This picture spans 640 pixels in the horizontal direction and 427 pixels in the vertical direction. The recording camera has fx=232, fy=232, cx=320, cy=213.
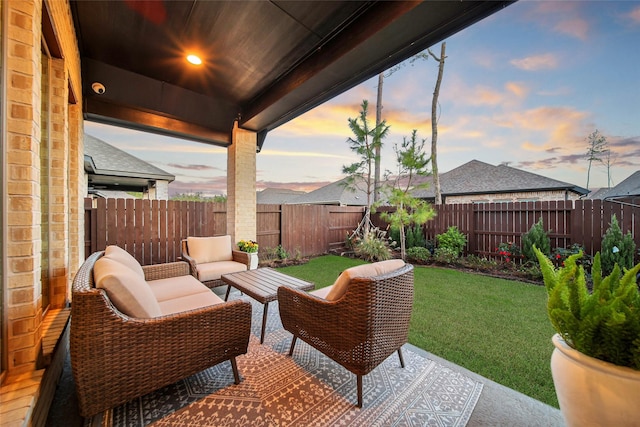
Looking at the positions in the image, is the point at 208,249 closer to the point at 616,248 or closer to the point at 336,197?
the point at 616,248

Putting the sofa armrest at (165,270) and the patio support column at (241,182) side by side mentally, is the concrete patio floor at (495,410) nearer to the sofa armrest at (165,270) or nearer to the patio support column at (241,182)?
the sofa armrest at (165,270)

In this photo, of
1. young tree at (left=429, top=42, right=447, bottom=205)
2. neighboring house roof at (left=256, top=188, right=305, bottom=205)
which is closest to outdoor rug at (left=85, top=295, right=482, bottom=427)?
young tree at (left=429, top=42, right=447, bottom=205)

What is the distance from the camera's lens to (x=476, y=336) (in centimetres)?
243

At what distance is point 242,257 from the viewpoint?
3934 millimetres

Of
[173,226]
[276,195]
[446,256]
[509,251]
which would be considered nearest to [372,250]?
[446,256]

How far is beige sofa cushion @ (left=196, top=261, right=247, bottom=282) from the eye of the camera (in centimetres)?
336

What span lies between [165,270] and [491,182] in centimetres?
1378

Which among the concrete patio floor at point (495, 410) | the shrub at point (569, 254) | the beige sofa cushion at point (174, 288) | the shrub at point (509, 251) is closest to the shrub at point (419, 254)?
the shrub at point (509, 251)

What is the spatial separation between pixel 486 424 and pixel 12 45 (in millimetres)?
3310

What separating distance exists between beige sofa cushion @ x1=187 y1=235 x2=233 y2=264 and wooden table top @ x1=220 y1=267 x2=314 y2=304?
1.05 m

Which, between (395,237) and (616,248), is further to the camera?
(395,237)

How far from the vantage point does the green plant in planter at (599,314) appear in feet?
3.31

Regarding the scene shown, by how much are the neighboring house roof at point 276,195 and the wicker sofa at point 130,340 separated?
2137 cm

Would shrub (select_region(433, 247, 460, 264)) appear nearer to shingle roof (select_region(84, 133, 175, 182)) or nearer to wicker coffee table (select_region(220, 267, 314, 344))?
wicker coffee table (select_region(220, 267, 314, 344))
